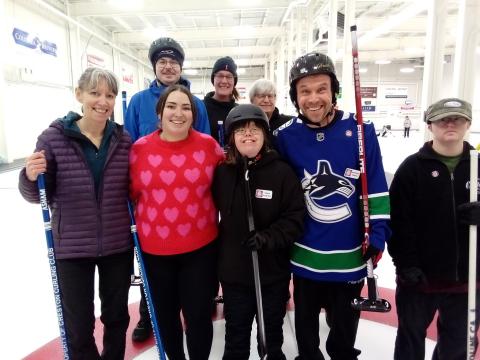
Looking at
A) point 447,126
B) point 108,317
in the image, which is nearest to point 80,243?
point 108,317

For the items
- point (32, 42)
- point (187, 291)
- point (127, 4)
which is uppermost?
point (127, 4)

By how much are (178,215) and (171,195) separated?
98 millimetres

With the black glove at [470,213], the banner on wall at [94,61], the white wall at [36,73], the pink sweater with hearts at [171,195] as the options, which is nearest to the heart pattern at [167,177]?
the pink sweater with hearts at [171,195]

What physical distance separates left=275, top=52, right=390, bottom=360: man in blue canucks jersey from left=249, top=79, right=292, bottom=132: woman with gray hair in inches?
35.7

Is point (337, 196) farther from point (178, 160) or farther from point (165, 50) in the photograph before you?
point (165, 50)

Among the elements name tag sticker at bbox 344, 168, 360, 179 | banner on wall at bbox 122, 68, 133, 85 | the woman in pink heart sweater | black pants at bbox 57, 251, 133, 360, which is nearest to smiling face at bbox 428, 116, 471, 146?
name tag sticker at bbox 344, 168, 360, 179

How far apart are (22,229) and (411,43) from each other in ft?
56.9

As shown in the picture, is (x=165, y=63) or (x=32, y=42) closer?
(x=165, y=63)

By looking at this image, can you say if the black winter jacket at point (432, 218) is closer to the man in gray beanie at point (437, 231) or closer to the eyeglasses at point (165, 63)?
the man in gray beanie at point (437, 231)

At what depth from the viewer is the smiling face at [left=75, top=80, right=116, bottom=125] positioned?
1646 millimetres

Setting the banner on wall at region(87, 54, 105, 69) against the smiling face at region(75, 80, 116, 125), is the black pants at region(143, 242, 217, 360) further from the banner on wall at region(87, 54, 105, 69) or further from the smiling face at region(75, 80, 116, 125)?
the banner on wall at region(87, 54, 105, 69)

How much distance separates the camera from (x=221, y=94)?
2.83 metres

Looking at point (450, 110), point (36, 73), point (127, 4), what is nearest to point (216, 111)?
point (450, 110)

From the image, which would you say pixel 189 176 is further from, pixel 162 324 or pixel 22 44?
pixel 22 44
